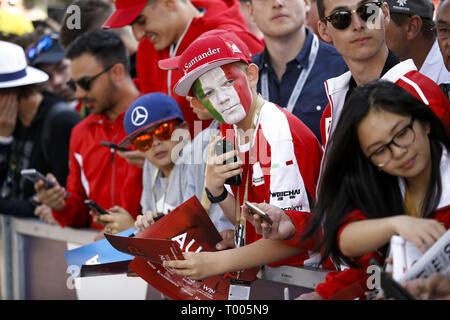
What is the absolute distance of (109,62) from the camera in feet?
16.7

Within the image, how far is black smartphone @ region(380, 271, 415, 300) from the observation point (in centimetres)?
202

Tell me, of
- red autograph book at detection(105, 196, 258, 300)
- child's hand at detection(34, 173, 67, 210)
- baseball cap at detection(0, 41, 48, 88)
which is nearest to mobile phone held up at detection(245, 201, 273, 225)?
red autograph book at detection(105, 196, 258, 300)

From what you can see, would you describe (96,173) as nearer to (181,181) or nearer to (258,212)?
(181,181)

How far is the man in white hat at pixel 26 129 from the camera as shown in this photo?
5691mm

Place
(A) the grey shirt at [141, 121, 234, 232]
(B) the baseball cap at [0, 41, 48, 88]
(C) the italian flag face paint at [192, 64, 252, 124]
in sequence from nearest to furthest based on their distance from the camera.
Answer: (C) the italian flag face paint at [192, 64, 252, 124], (A) the grey shirt at [141, 121, 234, 232], (B) the baseball cap at [0, 41, 48, 88]

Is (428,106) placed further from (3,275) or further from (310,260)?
(3,275)

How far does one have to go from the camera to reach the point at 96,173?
5062mm

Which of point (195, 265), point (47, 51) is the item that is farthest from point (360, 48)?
point (47, 51)

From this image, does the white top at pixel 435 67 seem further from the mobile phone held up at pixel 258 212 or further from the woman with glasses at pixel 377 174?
the mobile phone held up at pixel 258 212

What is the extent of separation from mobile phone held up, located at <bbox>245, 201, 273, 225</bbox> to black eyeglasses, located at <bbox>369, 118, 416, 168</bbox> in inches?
→ 20.1

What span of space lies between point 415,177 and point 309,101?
152 cm

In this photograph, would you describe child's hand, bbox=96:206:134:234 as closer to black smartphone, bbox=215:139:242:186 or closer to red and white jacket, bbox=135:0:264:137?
red and white jacket, bbox=135:0:264:137

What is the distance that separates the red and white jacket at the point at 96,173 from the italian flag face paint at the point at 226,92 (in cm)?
166

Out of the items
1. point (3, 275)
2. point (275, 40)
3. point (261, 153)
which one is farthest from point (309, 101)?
point (3, 275)
